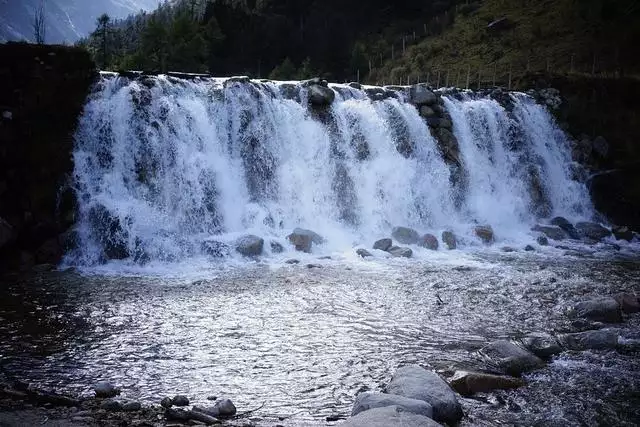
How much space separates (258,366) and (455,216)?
17.4 metres

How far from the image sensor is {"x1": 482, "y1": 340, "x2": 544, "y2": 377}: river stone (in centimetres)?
922

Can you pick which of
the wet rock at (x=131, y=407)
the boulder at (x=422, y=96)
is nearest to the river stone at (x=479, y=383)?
the wet rock at (x=131, y=407)

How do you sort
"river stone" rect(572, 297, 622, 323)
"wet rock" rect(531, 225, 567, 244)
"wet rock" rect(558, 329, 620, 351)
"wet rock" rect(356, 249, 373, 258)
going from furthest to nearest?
1. "wet rock" rect(531, 225, 567, 244)
2. "wet rock" rect(356, 249, 373, 258)
3. "river stone" rect(572, 297, 622, 323)
4. "wet rock" rect(558, 329, 620, 351)

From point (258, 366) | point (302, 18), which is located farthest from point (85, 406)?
point (302, 18)

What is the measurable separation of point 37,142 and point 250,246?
869 centimetres

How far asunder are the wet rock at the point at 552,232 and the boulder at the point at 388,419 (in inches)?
760

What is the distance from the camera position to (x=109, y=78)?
21.3m

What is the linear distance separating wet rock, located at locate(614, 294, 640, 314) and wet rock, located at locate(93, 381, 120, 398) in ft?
37.9

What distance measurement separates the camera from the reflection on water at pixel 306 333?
8219 millimetres

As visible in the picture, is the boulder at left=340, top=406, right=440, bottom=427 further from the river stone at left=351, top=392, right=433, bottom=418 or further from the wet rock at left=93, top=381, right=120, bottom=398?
the wet rock at left=93, top=381, right=120, bottom=398

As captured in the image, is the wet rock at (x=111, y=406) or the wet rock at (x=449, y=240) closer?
the wet rock at (x=111, y=406)

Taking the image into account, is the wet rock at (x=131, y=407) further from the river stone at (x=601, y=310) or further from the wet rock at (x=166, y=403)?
the river stone at (x=601, y=310)

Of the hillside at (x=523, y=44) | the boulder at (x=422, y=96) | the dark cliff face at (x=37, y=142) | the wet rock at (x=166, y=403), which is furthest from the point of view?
the hillside at (x=523, y=44)

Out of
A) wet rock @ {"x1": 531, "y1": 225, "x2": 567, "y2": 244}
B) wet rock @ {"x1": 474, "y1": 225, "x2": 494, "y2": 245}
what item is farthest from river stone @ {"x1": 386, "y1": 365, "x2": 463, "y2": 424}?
wet rock @ {"x1": 531, "y1": 225, "x2": 567, "y2": 244}
